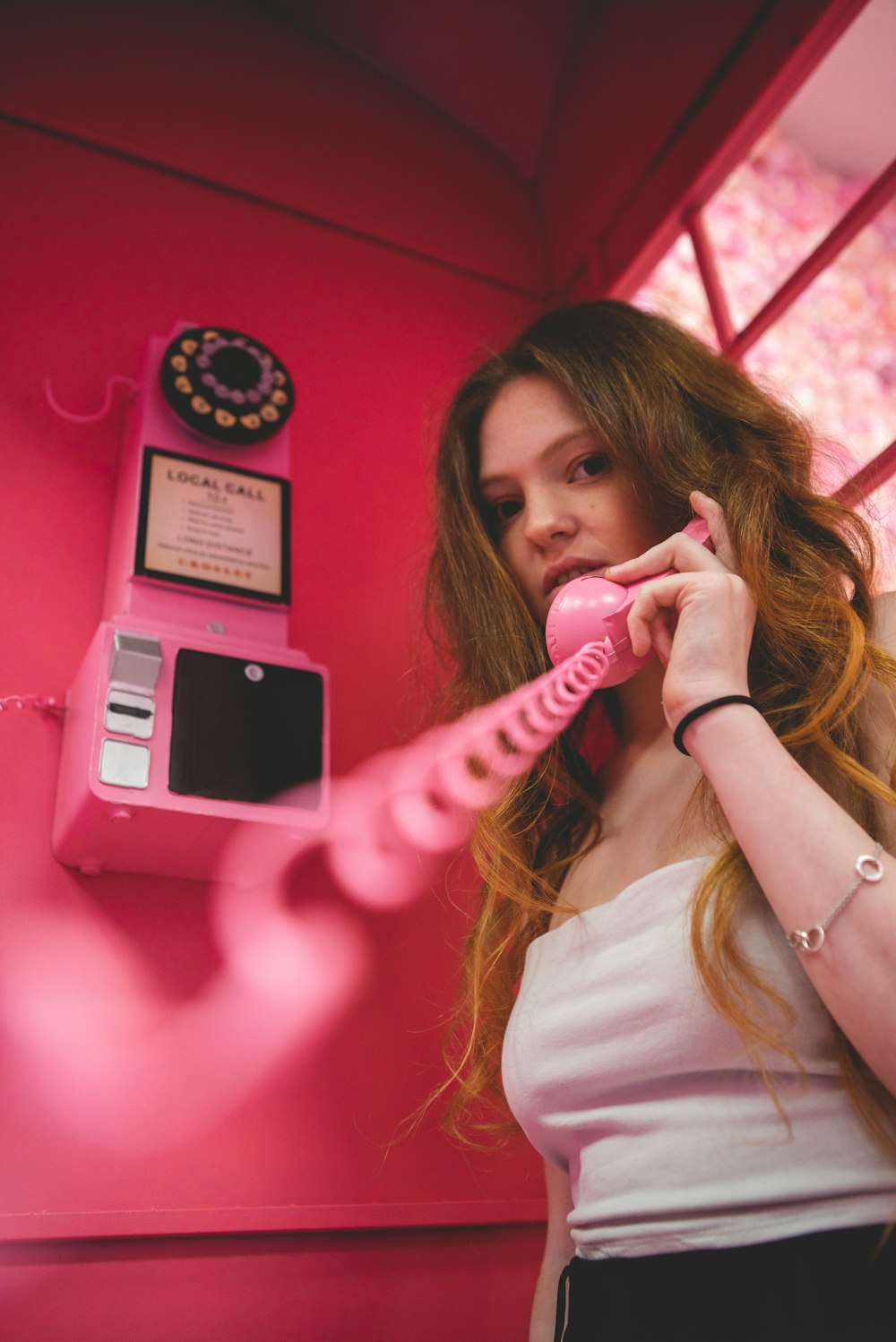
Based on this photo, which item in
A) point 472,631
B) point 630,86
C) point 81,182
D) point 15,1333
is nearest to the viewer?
point 15,1333

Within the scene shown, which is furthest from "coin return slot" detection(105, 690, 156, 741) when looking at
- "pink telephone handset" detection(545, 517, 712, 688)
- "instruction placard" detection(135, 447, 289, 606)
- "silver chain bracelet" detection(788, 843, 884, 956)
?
"silver chain bracelet" detection(788, 843, 884, 956)

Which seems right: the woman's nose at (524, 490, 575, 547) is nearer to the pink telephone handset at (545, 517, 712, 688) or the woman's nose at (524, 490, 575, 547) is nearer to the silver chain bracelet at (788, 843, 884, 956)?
the pink telephone handset at (545, 517, 712, 688)

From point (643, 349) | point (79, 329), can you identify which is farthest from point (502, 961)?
point (79, 329)

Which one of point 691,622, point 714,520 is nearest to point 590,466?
point 714,520

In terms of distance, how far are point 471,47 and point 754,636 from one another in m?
1.68

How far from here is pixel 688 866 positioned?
101 cm

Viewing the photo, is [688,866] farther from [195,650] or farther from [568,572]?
[195,650]

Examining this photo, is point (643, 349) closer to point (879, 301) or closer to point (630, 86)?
point (879, 301)

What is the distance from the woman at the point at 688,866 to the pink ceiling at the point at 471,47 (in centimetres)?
105

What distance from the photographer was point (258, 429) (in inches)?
62.7

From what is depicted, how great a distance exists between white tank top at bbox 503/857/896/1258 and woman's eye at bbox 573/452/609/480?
55 centimetres

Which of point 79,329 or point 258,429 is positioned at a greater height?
point 79,329

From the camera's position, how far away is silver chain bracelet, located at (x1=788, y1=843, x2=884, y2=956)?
0.79 meters

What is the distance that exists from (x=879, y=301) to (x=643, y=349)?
60 cm
